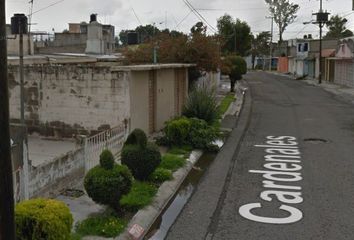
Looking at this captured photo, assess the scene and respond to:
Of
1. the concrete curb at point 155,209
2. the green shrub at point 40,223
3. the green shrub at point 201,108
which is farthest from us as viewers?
the green shrub at point 201,108

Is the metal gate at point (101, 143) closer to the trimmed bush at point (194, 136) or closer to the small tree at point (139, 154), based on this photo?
the small tree at point (139, 154)

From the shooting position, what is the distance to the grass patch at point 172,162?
412 inches

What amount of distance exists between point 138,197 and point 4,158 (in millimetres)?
4221

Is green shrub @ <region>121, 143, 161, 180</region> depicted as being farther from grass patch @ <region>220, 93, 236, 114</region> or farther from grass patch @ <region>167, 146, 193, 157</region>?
grass patch @ <region>220, 93, 236, 114</region>

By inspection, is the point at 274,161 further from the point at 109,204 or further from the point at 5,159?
the point at 5,159

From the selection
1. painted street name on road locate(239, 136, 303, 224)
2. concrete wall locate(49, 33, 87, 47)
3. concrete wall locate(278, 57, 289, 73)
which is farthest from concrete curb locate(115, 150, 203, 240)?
concrete wall locate(278, 57, 289, 73)

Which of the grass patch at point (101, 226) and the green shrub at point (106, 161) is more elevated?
the green shrub at point (106, 161)

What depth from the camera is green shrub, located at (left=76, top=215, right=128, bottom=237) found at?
6.36m

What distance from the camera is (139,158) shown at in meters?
8.56

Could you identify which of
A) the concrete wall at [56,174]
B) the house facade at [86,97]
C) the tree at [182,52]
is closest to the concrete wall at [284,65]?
the tree at [182,52]

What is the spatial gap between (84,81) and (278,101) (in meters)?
16.6

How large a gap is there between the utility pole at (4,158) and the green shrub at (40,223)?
855 millimetres

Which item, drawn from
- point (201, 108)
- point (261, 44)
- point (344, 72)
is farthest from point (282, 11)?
point (201, 108)

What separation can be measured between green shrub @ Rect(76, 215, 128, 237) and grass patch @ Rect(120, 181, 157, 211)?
626mm
